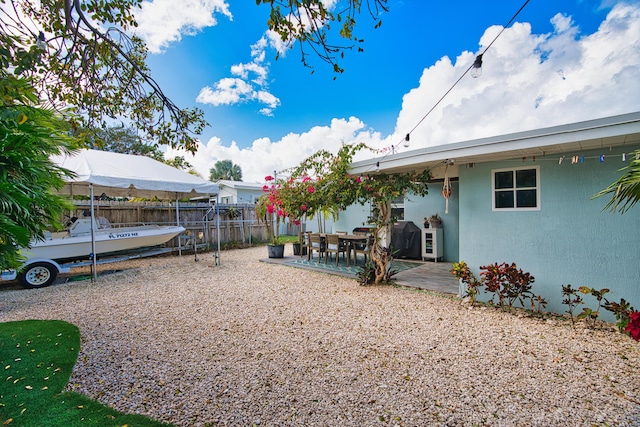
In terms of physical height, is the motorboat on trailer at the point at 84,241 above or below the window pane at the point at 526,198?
below

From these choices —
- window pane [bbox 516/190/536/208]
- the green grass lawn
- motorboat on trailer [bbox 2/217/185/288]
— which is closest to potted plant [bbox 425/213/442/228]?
window pane [bbox 516/190/536/208]

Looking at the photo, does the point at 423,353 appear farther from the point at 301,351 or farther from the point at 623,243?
the point at 623,243

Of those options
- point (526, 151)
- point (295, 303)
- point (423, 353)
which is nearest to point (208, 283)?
point (295, 303)

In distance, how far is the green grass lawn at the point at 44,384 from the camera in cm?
212

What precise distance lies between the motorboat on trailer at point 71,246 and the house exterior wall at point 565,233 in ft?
27.5

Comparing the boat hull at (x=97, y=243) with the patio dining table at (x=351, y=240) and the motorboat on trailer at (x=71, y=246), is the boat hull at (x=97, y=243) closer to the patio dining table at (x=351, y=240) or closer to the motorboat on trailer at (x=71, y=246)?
the motorboat on trailer at (x=71, y=246)

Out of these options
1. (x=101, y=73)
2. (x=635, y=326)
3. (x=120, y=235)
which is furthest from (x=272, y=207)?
(x=635, y=326)

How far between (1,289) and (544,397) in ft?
31.8

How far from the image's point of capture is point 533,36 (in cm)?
591

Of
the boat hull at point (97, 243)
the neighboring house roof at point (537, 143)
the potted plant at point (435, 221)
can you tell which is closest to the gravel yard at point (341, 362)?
the boat hull at point (97, 243)

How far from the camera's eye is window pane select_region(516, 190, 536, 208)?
14.7 ft

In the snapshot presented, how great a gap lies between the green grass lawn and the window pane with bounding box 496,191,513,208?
5313 mm

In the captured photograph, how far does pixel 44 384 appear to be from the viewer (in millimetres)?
2600

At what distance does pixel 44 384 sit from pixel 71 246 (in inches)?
218
